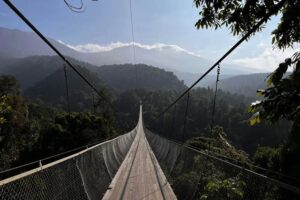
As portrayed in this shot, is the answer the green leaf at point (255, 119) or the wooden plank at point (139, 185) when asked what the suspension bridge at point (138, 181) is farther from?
the green leaf at point (255, 119)

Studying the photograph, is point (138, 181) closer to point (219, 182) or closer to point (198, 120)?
point (219, 182)

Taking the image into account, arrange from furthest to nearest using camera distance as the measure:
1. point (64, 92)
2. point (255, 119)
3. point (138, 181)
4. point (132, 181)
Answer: point (64, 92) < point (138, 181) < point (132, 181) < point (255, 119)

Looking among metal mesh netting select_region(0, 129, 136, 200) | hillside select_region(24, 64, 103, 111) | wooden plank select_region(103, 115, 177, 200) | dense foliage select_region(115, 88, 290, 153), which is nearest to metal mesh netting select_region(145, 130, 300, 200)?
wooden plank select_region(103, 115, 177, 200)

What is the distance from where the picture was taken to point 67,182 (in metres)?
5.00

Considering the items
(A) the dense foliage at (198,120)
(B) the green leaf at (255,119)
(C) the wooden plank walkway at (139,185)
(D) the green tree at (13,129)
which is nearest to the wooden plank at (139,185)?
(C) the wooden plank walkway at (139,185)

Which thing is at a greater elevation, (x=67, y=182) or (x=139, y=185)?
(x=67, y=182)

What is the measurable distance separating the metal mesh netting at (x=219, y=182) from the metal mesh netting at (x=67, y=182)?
1974mm

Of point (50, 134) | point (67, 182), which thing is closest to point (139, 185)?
point (67, 182)

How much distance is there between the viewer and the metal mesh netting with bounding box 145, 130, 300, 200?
356 cm

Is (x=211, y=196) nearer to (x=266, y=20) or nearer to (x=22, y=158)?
(x=266, y=20)

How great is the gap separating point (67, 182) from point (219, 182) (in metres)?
2.19

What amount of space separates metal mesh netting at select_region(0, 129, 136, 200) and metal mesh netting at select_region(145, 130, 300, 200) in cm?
197

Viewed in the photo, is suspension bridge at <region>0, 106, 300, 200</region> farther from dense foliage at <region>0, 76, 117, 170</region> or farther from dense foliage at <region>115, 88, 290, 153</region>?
dense foliage at <region>115, 88, 290, 153</region>

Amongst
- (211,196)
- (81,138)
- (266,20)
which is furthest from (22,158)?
(266,20)
